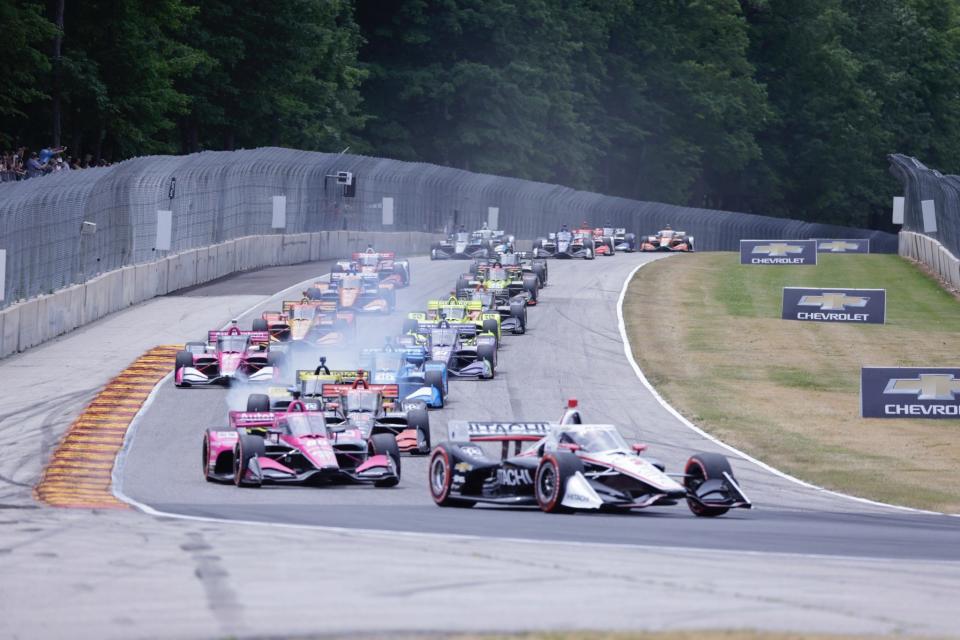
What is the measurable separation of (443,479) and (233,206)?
30.3 metres

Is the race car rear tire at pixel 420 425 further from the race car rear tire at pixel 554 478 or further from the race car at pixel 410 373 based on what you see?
the race car rear tire at pixel 554 478

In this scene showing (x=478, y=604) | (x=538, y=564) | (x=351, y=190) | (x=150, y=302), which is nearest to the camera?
(x=478, y=604)

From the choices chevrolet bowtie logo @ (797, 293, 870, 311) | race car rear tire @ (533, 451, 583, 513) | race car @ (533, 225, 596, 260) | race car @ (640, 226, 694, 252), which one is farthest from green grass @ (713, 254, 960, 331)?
race car rear tire @ (533, 451, 583, 513)

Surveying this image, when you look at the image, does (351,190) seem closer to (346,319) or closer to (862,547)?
(346,319)

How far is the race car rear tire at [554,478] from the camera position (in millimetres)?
15109

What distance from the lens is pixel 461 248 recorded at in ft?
173

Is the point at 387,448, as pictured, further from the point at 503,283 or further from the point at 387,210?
the point at 387,210

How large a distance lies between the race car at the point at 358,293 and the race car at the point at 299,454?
16.2 m

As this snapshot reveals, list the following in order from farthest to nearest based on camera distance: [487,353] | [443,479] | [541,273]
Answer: [541,273]
[487,353]
[443,479]

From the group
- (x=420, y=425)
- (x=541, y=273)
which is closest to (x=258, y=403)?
(x=420, y=425)

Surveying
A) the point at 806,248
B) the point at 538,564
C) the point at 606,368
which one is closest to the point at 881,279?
the point at 806,248

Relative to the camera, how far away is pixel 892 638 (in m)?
9.23

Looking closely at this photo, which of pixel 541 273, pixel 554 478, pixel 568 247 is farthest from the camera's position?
pixel 568 247

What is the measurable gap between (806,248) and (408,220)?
48.0 ft
